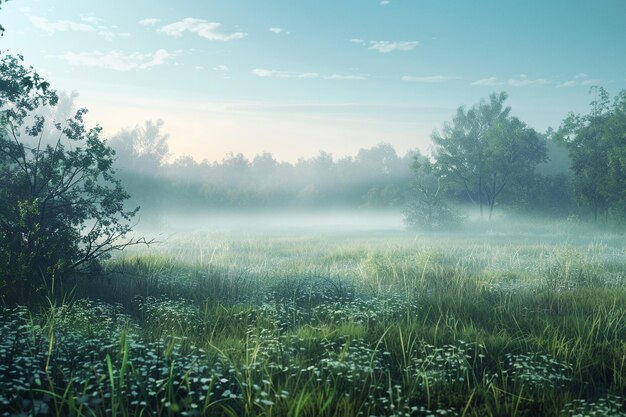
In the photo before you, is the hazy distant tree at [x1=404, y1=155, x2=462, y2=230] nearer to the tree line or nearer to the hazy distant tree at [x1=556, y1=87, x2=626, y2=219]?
the tree line

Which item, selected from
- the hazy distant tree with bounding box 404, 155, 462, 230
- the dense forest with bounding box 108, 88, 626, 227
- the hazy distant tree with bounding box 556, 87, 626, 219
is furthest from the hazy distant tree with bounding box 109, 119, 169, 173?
the hazy distant tree with bounding box 556, 87, 626, 219

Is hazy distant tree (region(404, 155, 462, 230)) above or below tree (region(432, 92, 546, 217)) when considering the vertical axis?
below

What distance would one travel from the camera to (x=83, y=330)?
19.9 feet

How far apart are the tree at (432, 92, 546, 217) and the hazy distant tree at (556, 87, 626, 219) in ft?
34.9

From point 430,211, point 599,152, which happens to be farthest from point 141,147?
point 599,152

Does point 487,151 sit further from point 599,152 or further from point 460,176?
point 599,152

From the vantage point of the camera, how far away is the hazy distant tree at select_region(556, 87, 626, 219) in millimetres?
38000

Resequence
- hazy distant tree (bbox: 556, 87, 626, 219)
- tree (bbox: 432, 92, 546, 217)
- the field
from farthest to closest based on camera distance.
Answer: tree (bbox: 432, 92, 546, 217) < hazy distant tree (bbox: 556, 87, 626, 219) < the field

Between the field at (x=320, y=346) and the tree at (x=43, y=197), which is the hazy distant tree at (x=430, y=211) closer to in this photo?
the field at (x=320, y=346)

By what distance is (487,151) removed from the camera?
5522cm

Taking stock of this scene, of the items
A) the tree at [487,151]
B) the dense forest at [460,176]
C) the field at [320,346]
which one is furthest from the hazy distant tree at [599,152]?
the field at [320,346]

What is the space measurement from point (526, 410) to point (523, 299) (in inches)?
198

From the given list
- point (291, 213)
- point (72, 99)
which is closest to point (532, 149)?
point (291, 213)

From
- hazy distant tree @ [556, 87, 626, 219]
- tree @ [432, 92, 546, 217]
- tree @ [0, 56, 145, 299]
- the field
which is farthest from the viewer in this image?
tree @ [432, 92, 546, 217]
